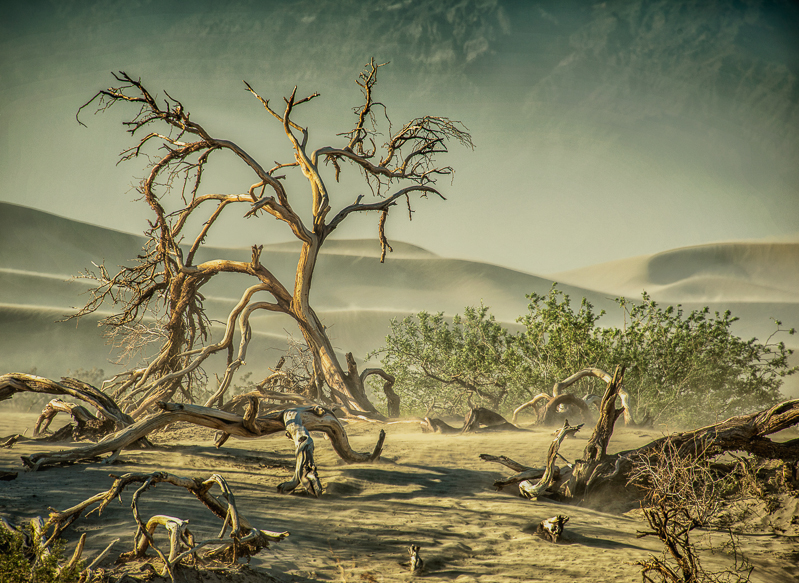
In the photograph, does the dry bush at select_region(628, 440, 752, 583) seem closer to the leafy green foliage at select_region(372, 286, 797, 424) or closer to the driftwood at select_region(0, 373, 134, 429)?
the leafy green foliage at select_region(372, 286, 797, 424)

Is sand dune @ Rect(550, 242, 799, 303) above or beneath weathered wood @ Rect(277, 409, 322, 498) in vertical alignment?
above

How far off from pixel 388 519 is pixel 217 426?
7.22ft

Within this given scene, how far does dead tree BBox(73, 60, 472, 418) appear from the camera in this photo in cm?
Result: 909

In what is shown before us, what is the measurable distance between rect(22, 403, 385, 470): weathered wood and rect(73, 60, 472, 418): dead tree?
2.72 meters

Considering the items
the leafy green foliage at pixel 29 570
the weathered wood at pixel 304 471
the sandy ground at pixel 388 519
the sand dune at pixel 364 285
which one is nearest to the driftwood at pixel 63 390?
the sandy ground at pixel 388 519

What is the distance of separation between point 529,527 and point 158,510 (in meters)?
3.08

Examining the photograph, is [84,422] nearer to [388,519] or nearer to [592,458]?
[388,519]

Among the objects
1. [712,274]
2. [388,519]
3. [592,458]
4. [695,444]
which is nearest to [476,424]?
[592,458]

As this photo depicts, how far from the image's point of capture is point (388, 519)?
15.4 ft

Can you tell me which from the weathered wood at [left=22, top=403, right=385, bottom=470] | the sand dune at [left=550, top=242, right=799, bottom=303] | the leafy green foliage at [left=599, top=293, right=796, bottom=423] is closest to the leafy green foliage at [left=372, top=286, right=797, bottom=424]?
the leafy green foliage at [left=599, top=293, right=796, bottom=423]

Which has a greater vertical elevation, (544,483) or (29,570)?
(29,570)

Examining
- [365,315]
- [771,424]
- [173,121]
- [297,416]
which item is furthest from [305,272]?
[365,315]

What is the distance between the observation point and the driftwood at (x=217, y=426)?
5238 mm

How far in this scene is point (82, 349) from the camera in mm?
27344
